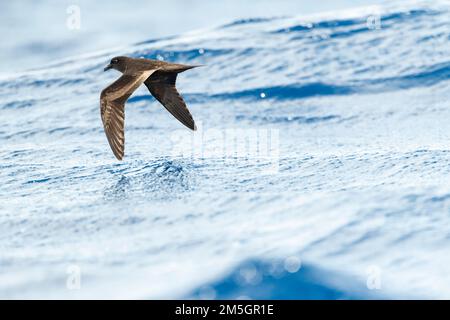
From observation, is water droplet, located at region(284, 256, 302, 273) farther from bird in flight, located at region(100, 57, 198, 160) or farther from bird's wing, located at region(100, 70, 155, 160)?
bird's wing, located at region(100, 70, 155, 160)

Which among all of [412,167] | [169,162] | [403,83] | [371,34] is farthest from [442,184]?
[371,34]

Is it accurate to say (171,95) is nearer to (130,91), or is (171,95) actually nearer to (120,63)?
(120,63)

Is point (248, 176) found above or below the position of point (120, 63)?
below

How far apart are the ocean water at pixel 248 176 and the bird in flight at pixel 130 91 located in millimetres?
582

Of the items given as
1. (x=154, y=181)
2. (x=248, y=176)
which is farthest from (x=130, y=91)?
(x=248, y=176)

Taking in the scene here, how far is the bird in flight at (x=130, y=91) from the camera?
905 centimetres

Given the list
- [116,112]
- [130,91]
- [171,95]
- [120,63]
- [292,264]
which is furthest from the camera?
[171,95]

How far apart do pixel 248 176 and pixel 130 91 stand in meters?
1.72

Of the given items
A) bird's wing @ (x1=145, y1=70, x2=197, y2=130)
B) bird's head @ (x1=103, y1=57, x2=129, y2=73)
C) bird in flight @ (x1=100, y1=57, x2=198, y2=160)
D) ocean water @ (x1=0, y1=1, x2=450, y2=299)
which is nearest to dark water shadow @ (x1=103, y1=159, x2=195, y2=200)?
ocean water @ (x1=0, y1=1, x2=450, y2=299)

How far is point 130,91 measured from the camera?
8914mm

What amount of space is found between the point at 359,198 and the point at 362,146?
3117 mm

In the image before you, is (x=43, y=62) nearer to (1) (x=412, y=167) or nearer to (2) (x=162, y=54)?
(2) (x=162, y=54)

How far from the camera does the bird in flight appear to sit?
29.7ft

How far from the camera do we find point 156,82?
1038 centimetres
